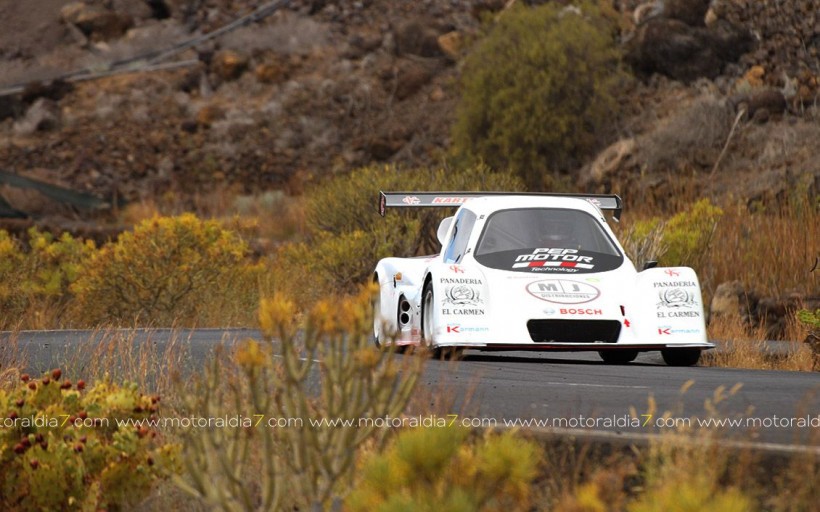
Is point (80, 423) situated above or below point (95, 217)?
above

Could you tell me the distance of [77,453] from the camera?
781 centimetres

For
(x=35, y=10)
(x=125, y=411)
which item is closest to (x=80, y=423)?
(x=125, y=411)

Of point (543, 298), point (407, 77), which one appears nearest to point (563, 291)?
point (543, 298)

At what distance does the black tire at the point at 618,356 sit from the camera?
15320mm

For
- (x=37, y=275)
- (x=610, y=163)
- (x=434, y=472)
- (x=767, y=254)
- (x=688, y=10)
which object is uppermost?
(x=434, y=472)

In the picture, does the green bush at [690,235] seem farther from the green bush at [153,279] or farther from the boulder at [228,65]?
the boulder at [228,65]

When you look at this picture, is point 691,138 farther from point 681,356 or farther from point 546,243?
point 681,356

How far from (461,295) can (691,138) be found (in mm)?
26472

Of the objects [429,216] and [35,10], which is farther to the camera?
[35,10]

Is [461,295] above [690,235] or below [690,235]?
above

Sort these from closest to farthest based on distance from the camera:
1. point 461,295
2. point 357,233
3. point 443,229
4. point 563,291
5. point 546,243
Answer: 1. point 461,295
2. point 563,291
3. point 546,243
4. point 443,229
5. point 357,233

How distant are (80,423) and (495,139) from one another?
3161 cm

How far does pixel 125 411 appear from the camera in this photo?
818 cm

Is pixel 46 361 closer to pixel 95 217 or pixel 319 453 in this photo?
pixel 319 453
